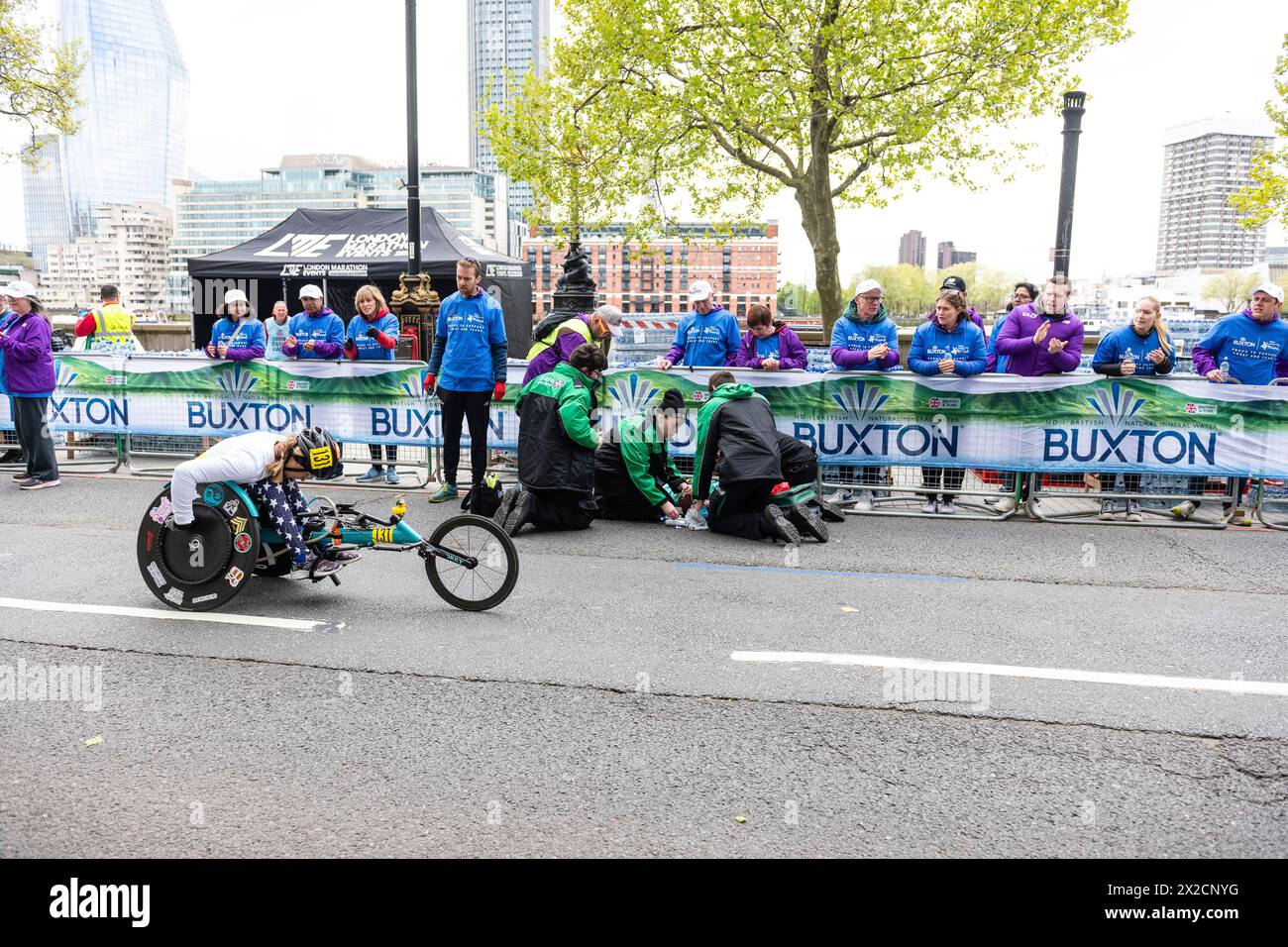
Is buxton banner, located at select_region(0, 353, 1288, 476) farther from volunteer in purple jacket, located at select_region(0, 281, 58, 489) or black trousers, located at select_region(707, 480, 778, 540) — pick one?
black trousers, located at select_region(707, 480, 778, 540)

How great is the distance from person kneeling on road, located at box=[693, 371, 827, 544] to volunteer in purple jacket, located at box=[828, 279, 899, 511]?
1445 millimetres

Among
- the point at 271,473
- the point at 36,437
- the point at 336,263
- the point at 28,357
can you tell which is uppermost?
the point at 336,263

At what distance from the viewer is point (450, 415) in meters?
9.92

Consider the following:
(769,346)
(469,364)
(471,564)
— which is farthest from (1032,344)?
(471,564)

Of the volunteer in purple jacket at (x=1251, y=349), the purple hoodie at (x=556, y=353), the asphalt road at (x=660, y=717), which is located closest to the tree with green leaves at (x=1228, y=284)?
the volunteer in purple jacket at (x=1251, y=349)

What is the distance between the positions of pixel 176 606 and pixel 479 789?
3.27 m

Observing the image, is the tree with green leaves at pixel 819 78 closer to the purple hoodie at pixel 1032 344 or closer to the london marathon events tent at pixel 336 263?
the london marathon events tent at pixel 336 263

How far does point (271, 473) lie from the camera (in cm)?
594

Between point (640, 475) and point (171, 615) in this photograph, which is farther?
point (640, 475)

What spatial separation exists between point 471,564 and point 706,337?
568 centimetres

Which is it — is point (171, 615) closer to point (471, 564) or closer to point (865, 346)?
point (471, 564)

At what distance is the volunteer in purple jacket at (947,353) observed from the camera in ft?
31.9
